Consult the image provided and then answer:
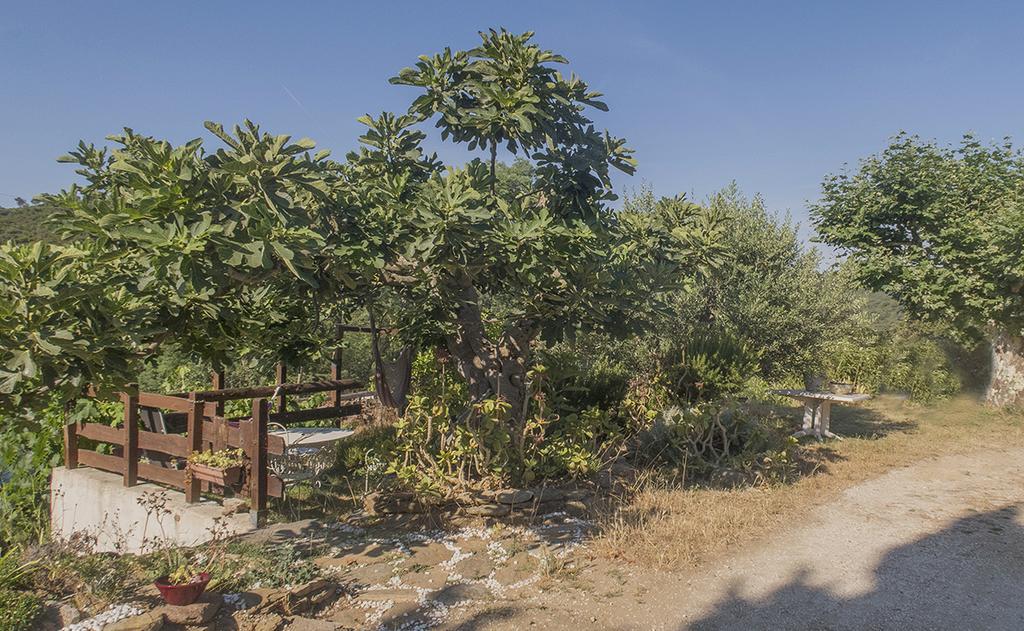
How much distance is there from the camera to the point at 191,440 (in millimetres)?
7543

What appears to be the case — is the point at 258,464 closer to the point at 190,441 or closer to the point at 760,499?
the point at 190,441

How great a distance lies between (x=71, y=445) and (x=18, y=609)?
5.19 m

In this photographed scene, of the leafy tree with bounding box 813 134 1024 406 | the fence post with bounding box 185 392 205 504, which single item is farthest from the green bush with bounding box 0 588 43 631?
the leafy tree with bounding box 813 134 1024 406

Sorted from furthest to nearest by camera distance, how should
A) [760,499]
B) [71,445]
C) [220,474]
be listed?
[71,445] → [760,499] → [220,474]

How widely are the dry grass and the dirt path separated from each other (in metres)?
0.27

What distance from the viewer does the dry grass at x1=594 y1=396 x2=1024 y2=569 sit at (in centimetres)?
662

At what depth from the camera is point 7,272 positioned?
12.7 ft

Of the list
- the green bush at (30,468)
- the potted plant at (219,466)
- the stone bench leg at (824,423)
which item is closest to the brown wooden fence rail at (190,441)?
the potted plant at (219,466)

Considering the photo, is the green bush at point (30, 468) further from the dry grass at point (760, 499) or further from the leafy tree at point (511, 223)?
the dry grass at point (760, 499)

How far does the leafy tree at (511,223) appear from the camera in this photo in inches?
225

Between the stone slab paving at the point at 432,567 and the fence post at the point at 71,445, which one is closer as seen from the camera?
the stone slab paving at the point at 432,567

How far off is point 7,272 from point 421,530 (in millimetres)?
4673

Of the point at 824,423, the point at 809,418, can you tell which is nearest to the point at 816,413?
the point at 809,418

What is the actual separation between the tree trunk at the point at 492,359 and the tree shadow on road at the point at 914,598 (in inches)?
131
